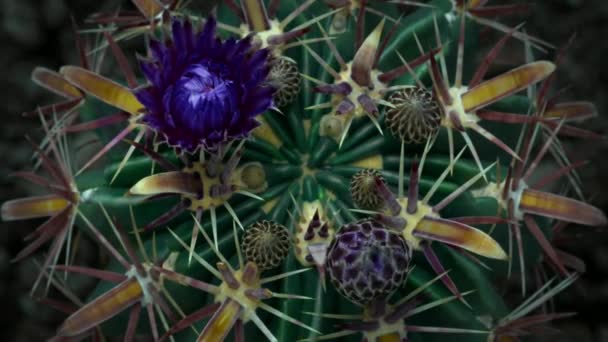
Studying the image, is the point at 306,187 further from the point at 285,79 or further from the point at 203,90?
the point at 203,90

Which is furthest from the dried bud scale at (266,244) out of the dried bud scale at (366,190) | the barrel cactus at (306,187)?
the dried bud scale at (366,190)

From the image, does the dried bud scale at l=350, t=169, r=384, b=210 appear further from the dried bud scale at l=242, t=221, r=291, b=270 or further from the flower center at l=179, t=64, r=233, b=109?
the flower center at l=179, t=64, r=233, b=109

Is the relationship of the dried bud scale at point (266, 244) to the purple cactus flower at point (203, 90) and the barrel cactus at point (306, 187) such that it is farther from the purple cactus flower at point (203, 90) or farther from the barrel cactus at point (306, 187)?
the purple cactus flower at point (203, 90)

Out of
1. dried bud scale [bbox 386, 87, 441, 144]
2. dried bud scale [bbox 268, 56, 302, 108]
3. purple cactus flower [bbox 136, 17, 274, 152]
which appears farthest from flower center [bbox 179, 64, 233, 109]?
dried bud scale [bbox 386, 87, 441, 144]

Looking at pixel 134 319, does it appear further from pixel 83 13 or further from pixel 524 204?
pixel 83 13

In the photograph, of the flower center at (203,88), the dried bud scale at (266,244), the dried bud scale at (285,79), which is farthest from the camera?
the dried bud scale at (285,79)

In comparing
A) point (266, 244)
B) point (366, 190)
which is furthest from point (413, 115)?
point (266, 244)

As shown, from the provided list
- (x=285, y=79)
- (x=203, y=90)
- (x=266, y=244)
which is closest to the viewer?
A: (x=203, y=90)

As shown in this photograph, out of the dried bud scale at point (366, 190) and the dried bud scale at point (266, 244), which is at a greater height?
the dried bud scale at point (366, 190)
